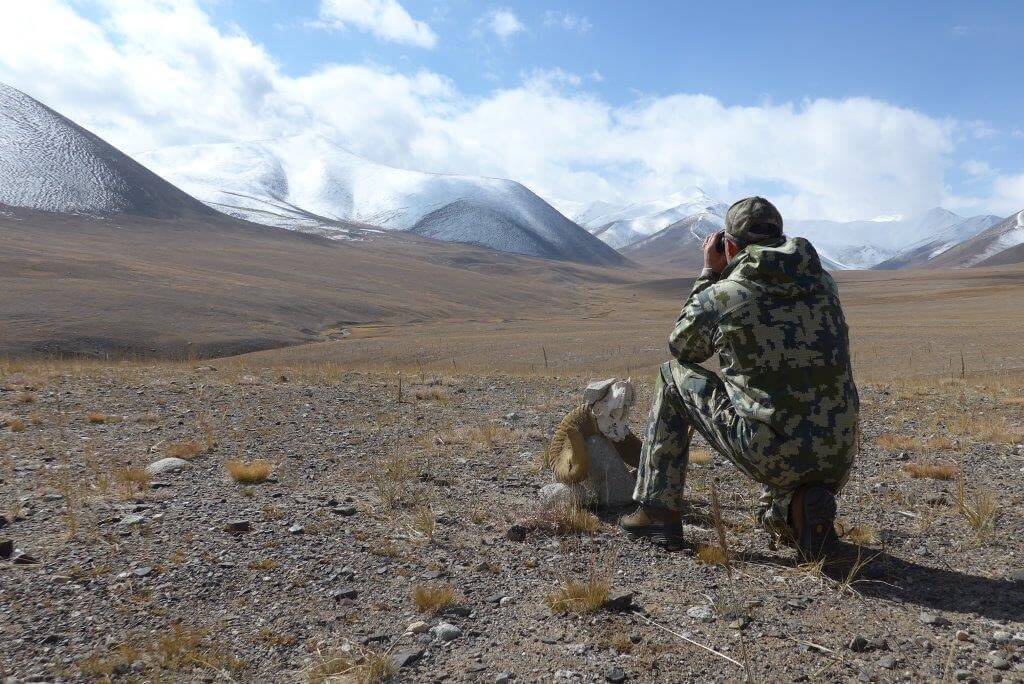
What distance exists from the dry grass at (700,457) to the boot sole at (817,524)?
2.64 meters

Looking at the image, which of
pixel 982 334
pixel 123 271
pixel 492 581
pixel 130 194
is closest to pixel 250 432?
pixel 492 581

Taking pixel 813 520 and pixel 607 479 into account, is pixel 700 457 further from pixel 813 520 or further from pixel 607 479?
pixel 813 520

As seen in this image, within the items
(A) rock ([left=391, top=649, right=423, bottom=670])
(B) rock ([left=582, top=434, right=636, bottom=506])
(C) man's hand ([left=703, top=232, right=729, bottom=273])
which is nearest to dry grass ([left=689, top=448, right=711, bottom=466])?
(B) rock ([left=582, top=434, right=636, bottom=506])

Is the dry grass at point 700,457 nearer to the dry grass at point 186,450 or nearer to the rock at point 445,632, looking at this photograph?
the rock at point 445,632

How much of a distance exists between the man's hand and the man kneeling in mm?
64

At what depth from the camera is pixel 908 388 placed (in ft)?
37.8

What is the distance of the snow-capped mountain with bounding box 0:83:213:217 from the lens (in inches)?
4375

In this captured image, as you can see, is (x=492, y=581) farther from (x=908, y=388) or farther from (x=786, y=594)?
(x=908, y=388)

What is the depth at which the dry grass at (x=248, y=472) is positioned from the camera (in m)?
5.73

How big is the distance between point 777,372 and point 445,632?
1.98m

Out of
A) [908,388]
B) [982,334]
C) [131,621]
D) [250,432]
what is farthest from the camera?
[982,334]

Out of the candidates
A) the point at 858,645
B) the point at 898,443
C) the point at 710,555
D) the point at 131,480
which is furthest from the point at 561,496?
the point at 898,443

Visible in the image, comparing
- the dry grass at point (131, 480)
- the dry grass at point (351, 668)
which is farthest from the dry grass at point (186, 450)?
the dry grass at point (351, 668)

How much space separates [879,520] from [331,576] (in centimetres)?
350
